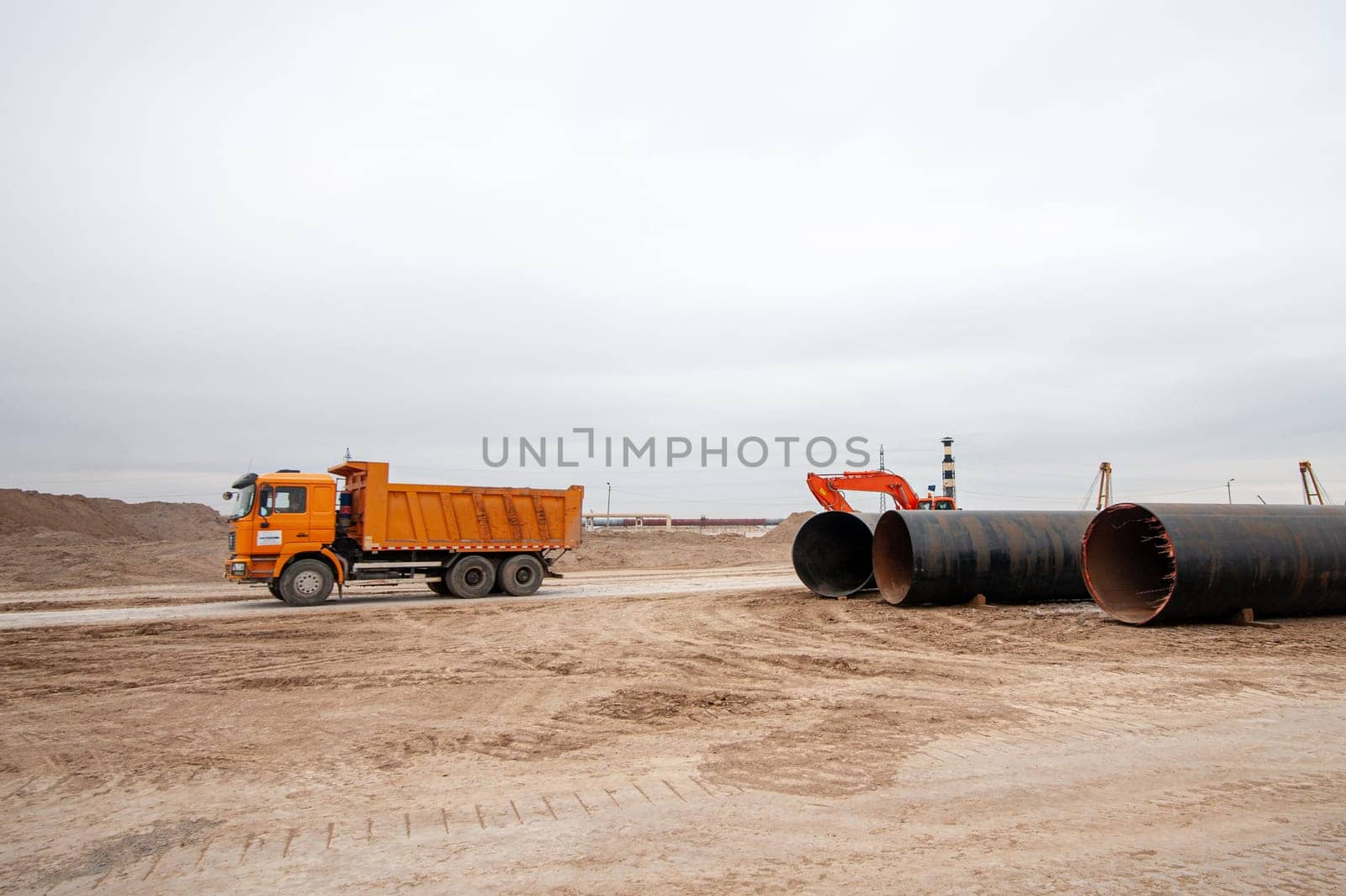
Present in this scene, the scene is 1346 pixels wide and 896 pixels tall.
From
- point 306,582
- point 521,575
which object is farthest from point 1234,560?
point 306,582

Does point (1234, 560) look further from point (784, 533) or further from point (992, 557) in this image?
point (784, 533)

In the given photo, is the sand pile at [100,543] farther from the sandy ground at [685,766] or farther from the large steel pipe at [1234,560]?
the large steel pipe at [1234,560]

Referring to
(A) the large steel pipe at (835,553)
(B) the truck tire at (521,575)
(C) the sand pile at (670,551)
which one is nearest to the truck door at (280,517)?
(B) the truck tire at (521,575)

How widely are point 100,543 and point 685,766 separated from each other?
1306 inches

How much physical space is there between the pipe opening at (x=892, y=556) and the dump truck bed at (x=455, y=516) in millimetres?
7179

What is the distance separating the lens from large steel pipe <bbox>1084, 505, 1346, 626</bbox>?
460 inches

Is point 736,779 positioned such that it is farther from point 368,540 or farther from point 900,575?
point 368,540

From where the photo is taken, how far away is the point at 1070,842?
4387 mm

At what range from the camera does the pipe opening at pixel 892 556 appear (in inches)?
635

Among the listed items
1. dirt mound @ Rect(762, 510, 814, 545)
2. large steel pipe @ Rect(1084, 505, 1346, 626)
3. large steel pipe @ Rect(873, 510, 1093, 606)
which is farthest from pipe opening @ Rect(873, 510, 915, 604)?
dirt mound @ Rect(762, 510, 814, 545)

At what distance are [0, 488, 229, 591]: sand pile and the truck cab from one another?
9.42 meters

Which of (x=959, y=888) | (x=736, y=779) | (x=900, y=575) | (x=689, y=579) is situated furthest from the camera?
(x=689, y=579)

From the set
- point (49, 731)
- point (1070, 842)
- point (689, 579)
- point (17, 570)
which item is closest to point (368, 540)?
point (689, 579)

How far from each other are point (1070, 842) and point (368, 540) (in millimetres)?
15834
